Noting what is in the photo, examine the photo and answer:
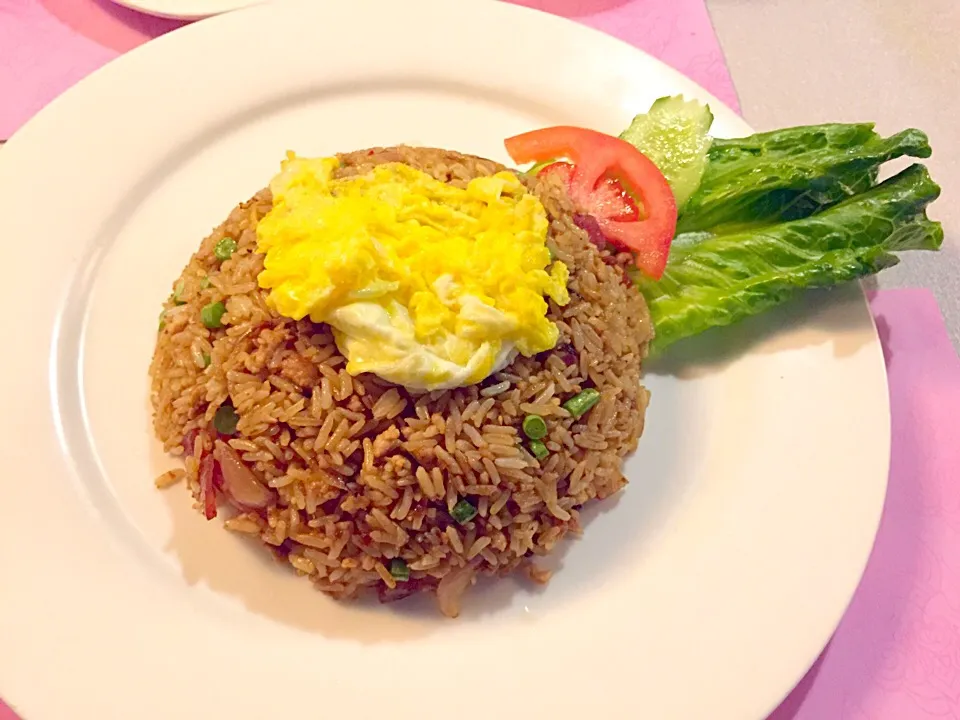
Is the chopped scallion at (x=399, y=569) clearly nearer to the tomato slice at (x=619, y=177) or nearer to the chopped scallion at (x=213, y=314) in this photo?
the chopped scallion at (x=213, y=314)

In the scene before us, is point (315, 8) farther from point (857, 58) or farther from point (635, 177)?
point (857, 58)

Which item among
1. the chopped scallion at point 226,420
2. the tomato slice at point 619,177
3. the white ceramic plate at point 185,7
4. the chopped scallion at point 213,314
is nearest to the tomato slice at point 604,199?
the tomato slice at point 619,177

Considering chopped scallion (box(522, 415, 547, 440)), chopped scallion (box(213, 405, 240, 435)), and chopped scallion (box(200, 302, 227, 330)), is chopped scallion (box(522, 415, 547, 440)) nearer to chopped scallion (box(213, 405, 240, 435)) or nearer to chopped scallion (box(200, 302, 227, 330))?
chopped scallion (box(213, 405, 240, 435))

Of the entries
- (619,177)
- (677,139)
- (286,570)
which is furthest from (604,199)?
(286,570)

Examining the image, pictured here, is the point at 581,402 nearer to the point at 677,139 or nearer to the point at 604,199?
the point at 604,199

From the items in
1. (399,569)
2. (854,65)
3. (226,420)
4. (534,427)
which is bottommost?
(399,569)

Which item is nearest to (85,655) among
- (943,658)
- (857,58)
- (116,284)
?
(116,284)
